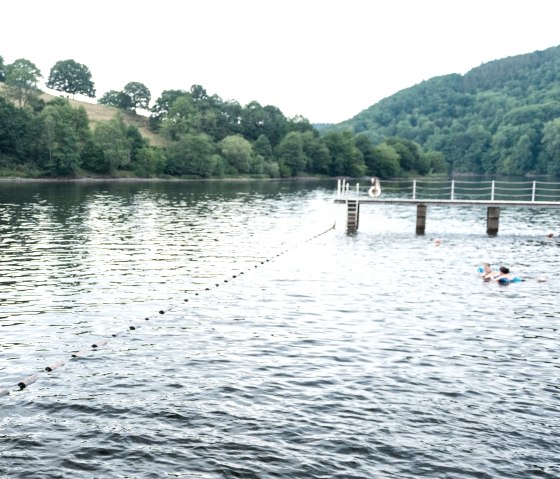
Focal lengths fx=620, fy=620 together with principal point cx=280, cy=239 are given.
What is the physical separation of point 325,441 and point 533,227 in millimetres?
54087

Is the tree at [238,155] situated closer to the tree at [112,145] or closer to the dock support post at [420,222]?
the tree at [112,145]

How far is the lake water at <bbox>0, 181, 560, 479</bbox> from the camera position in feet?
40.2

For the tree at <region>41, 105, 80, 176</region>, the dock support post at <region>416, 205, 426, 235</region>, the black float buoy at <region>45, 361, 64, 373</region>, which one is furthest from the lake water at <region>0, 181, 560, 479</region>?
the tree at <region>41, 105, 80, 176</region>

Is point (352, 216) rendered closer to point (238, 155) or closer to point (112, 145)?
point (112, 145)

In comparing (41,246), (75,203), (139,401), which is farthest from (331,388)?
(75,203)

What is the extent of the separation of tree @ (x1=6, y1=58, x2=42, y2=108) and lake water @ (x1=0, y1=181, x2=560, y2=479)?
152286mm

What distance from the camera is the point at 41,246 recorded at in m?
40.1

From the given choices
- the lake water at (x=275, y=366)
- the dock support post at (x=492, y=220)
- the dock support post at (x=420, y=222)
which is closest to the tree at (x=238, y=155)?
the dock support post at (x=420, y=222)

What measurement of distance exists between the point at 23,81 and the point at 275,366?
18065 centimetres

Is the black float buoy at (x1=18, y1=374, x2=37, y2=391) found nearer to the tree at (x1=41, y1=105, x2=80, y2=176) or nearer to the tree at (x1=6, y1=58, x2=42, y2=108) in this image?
the tree at (x1=41, y1=105, x2=80, y2=176)

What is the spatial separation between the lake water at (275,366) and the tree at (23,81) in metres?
152

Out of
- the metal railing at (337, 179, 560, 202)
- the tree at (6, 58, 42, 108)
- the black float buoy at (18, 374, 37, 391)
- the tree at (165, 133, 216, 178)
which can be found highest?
the tree at (6, 58, 42, 108)

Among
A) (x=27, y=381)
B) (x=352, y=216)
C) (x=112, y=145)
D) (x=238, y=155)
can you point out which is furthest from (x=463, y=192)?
(x=27, y=381)

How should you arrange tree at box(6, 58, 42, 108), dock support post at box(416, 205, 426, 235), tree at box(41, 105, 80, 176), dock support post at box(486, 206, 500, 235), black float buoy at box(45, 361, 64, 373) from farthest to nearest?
1. tree at box(6, 58, 42, 108)
2. tree at box(41, 105, 80, 176)
3. dock support post at box(416, 205, 426, 235)
4. dock support post at box(486, 206, 500, 235)
5. black float buoy at box(45, 361, 64, 373)
